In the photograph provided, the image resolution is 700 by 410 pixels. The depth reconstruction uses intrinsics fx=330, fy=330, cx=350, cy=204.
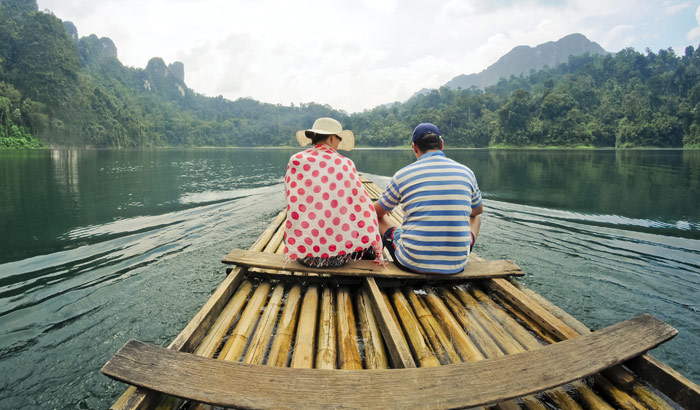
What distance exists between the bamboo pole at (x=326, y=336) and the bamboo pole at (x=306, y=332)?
0.17 feet

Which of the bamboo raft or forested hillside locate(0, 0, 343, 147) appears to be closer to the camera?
the bamboo raft

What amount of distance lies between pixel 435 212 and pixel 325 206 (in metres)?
0.91

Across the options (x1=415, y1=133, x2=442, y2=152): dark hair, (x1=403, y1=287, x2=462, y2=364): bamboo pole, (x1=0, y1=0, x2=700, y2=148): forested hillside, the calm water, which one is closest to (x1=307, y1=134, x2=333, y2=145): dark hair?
(x1=415, y1=133, x2=442, y2=152): dark hair

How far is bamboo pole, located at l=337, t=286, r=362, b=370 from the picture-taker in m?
2.09

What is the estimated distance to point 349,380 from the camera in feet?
5.18

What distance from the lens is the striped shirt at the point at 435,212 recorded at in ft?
8.87

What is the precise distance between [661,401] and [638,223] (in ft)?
26.0

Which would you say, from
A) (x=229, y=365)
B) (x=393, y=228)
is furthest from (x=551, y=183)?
(x=229, y=365)

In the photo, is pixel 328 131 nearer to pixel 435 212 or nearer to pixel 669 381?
pixel 435 212

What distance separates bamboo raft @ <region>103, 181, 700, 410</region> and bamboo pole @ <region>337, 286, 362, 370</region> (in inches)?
0.4

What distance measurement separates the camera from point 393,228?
349cm

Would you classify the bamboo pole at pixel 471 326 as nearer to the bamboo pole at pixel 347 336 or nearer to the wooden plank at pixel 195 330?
the bamboo pole at pixel 347 336

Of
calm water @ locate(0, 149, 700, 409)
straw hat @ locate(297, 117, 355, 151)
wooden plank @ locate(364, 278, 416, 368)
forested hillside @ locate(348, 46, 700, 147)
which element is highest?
forested hillside @ locate(348, 46, 700, 147)

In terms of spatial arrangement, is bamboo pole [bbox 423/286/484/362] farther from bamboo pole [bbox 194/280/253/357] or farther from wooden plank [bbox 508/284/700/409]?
bamboo pole [bbox 194/280/253/357]
